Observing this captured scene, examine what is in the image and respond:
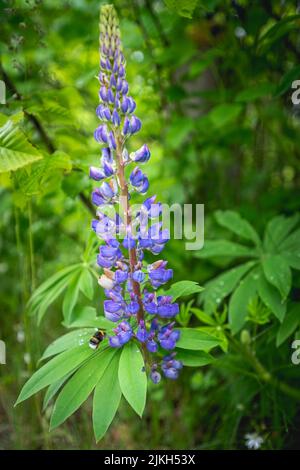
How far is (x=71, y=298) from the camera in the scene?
6.03 feet

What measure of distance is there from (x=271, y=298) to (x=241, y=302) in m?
0.14

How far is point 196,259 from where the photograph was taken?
2.88 m

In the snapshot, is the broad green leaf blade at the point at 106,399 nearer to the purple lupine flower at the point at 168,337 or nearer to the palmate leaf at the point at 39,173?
the purple lupine flower at the point at 168,337

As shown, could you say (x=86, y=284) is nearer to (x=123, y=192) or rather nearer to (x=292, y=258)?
(x=123, y=192)

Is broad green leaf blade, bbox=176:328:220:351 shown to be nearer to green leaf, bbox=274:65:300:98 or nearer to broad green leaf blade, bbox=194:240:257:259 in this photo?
broad green leaf blade, bbox=194:240:257:259

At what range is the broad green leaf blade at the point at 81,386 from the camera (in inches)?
54.7

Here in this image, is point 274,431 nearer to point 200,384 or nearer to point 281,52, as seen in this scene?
point 200,384

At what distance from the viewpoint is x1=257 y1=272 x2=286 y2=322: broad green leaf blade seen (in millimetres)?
1768

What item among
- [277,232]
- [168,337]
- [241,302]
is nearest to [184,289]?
[168,337]

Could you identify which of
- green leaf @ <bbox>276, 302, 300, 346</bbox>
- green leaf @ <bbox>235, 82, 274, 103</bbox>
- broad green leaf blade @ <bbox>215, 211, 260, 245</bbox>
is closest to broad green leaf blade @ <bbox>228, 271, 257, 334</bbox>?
green leaf @ <bbox>276, 302, 300, 346</bbox>

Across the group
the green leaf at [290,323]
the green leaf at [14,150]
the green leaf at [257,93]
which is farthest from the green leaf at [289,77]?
the green leaf at [14,150]

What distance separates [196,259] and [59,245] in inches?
51.1

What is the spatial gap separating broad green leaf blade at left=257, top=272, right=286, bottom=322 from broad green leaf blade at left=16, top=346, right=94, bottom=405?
0.72 m
